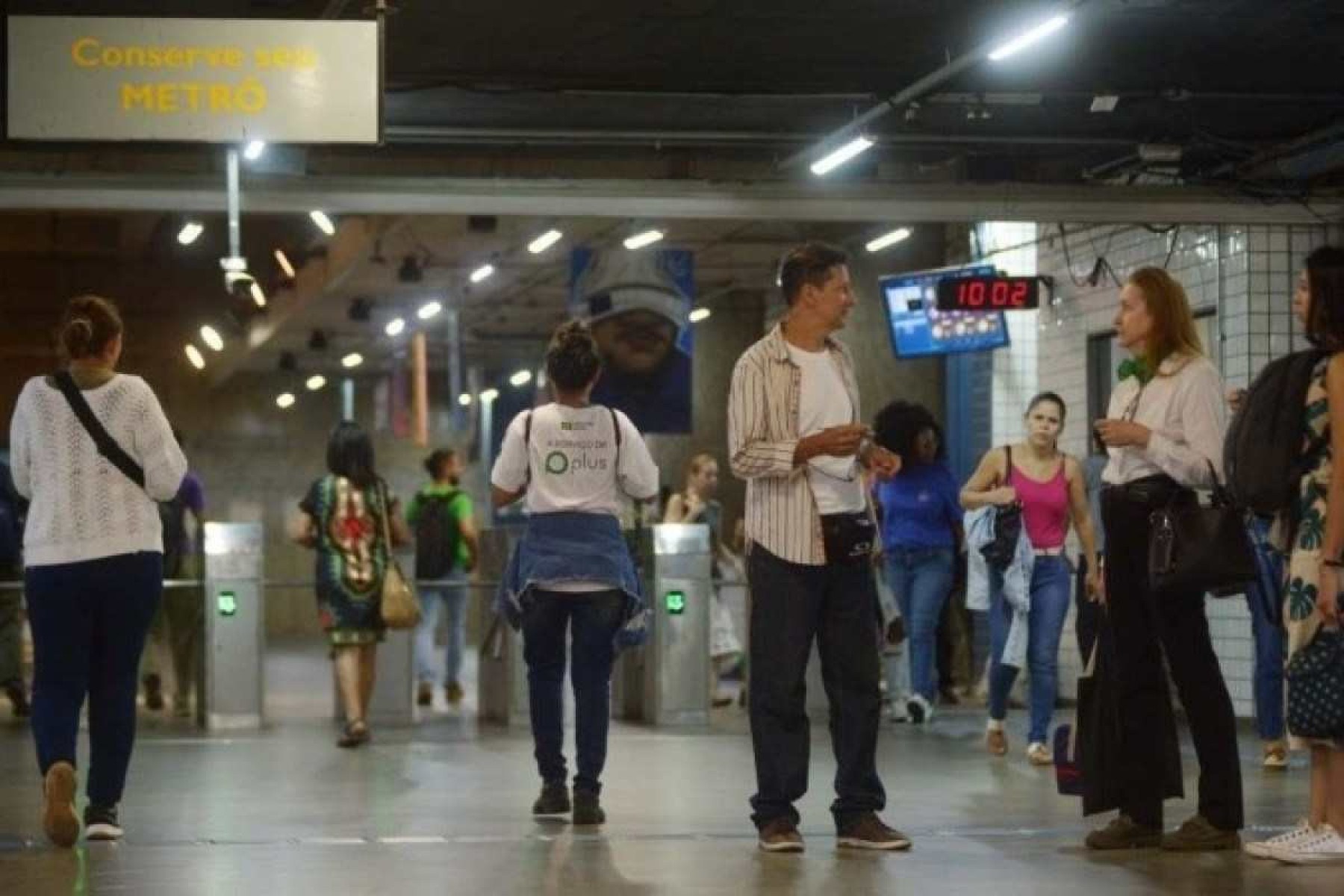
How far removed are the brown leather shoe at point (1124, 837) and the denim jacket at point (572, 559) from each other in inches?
78.8

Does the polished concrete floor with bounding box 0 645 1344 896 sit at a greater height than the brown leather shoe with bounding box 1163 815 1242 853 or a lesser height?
lesser

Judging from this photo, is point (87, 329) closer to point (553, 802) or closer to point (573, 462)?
point (573, 462)

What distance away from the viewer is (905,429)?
15.2 metres

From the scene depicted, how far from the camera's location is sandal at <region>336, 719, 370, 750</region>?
13.5 m

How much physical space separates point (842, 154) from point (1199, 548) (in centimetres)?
676

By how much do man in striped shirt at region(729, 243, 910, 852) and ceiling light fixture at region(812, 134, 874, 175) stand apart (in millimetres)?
5675

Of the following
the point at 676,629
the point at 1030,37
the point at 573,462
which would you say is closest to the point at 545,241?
the point at 676,629

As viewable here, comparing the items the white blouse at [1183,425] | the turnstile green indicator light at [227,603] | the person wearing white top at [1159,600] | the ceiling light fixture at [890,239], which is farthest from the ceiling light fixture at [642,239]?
the white blouse at [1183,425]

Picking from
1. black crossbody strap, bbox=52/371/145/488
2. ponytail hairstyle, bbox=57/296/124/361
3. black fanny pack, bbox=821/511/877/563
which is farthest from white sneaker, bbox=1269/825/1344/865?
ponytail hairstyle, bbox=57/296/124/361

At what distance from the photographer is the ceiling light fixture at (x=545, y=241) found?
75.0 feet

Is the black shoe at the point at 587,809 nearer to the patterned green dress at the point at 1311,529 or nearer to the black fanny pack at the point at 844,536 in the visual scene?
the black fanny pack at the point at 844,536

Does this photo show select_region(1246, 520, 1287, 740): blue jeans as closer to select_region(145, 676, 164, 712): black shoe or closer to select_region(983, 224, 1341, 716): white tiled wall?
select_region(983, 224, 1341, 716): white tiled wall

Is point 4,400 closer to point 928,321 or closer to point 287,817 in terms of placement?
point 928,321

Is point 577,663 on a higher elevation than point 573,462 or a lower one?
lower
